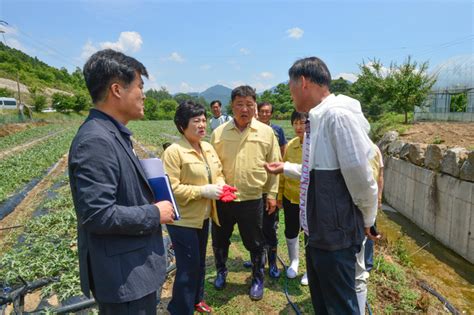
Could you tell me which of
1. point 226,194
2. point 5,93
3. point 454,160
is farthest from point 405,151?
point 5,93

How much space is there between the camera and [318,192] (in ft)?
6.61

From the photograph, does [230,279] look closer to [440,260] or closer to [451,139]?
[440,260]

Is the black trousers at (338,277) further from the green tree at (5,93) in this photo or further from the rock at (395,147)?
the green tree at (5,93)

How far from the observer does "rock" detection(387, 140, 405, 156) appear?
9.92 m

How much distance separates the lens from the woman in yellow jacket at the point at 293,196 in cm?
377

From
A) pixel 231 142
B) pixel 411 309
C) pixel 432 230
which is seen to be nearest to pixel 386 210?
pixel 432 230

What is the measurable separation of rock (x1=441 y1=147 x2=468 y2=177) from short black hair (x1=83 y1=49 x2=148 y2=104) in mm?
7170

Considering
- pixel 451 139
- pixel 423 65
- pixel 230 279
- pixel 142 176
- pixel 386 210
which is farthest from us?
pixel 423 65

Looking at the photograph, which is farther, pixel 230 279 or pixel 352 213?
pixel 230 279

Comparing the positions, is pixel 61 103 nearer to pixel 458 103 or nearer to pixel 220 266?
pixel 458 103

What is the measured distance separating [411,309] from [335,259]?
2.18 metres

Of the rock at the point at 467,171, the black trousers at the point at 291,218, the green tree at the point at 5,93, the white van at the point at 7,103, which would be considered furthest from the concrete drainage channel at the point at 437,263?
the green tree at the point at 5,93

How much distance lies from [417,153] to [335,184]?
25.6ft

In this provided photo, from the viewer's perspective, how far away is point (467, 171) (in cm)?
621
